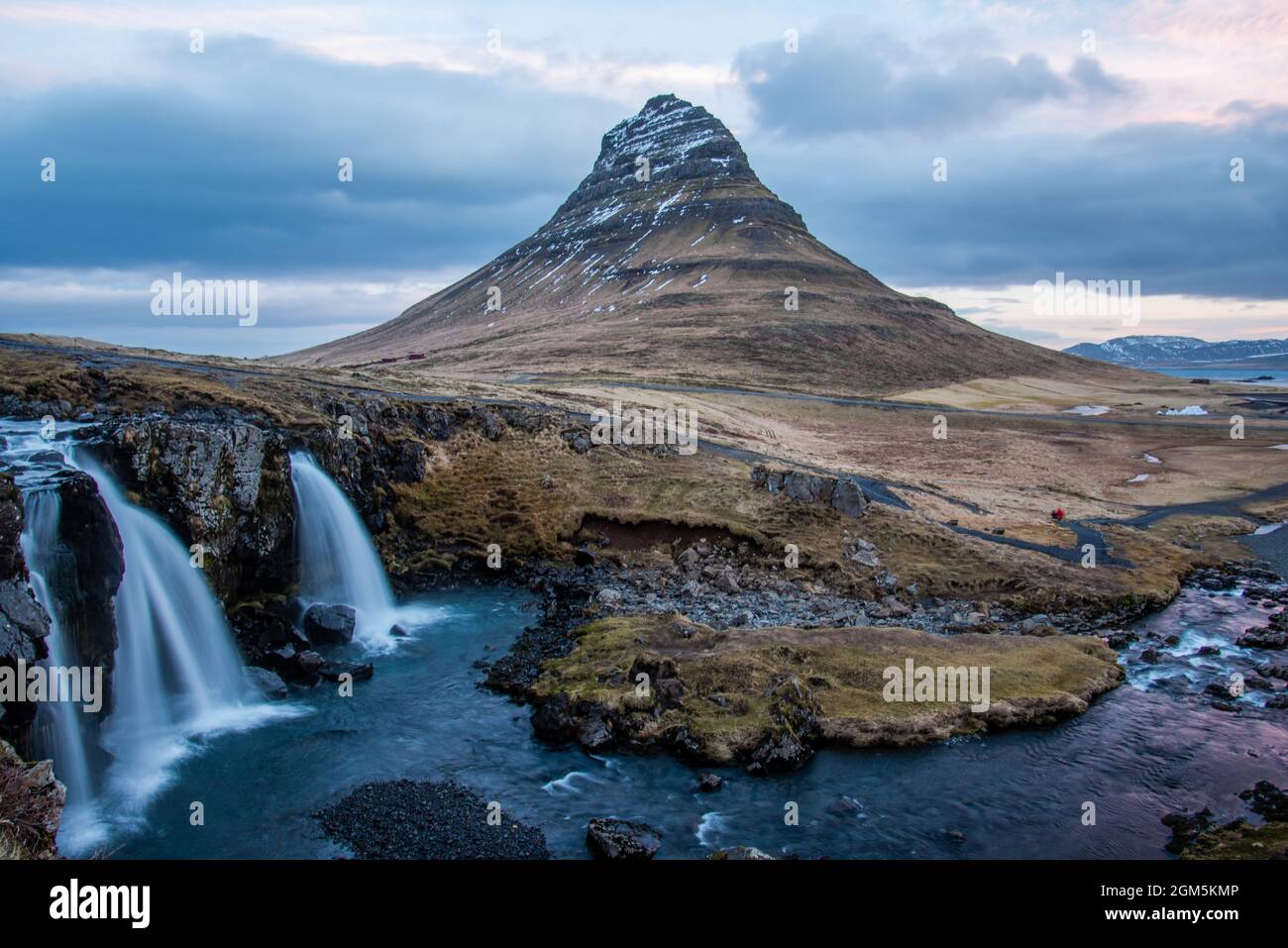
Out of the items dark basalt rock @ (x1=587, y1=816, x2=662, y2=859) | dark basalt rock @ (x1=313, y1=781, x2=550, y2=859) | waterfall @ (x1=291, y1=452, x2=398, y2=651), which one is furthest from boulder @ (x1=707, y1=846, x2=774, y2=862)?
waterfall @ (x1=291, y1=452, x2=398, y2=651)

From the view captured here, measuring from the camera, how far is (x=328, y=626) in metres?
35.2

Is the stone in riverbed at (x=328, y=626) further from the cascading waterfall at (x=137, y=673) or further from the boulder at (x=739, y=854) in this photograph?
the boulder at (x=739, y=854)

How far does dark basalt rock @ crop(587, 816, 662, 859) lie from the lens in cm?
2048

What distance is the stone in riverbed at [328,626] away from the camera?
115 feet

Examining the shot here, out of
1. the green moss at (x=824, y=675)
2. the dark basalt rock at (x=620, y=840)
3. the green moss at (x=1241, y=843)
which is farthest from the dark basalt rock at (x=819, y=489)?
the dark basalt rock at (x=620, y=840)

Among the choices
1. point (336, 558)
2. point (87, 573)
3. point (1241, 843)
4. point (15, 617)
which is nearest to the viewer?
point (1241, 843)

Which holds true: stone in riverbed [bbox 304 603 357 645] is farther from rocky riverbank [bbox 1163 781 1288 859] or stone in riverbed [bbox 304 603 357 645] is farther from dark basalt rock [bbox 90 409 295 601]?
rocky riverbank [bbox 1163 781 1288 859]

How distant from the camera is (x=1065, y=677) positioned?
30938 millimetres

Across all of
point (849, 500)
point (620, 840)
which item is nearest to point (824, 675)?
point (620, 840)

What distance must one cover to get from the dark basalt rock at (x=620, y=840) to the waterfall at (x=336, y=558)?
708 inches

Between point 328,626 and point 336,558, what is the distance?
6.05 metres

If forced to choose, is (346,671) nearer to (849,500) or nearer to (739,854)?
(739,854)

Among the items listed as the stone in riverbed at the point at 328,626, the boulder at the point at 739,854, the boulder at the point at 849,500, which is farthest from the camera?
the boulder at the point at 849,500
